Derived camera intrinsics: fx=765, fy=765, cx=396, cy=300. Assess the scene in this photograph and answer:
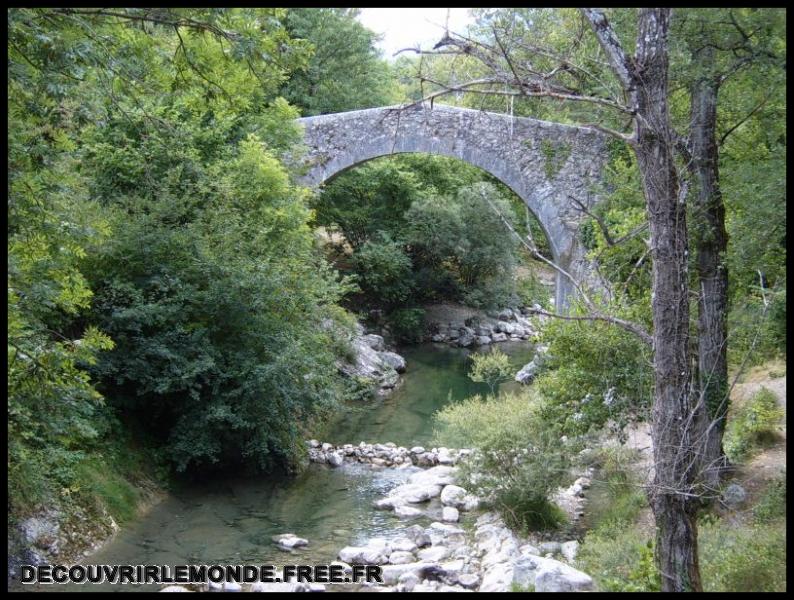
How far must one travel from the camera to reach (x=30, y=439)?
262 inches

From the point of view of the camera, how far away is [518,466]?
294 inches

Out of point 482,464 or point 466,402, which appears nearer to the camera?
point 482,464

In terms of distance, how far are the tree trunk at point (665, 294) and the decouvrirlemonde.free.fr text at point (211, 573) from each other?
10.1 feet

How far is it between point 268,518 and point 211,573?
Result: 159cm

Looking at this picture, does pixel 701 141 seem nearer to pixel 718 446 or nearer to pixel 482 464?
pixel 718 446

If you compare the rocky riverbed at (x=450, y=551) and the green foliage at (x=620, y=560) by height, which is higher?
the green foliage at (x=620, y=560)

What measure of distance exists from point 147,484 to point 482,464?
364 centimetres

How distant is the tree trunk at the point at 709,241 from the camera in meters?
6.78

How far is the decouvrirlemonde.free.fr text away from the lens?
6238 millimetres

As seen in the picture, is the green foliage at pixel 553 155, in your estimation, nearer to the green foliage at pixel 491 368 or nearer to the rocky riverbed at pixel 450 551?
the green foliage at pixel 491 368

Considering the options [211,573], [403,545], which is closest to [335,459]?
[403,545]

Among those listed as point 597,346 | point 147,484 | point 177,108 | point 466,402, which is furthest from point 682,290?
point 177,108

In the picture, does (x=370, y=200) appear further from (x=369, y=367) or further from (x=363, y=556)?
(x=363, y=556)

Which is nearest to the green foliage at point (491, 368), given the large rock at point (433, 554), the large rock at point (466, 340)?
the large rock at point (433, 554)
